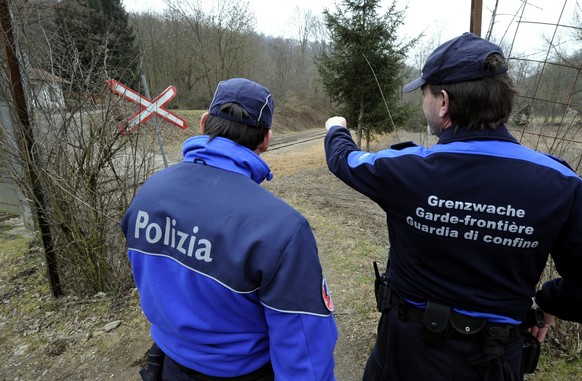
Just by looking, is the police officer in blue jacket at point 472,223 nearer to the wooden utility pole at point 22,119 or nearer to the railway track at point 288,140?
the wooden utility pole at point 22,119

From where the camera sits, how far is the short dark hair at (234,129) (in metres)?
1.45

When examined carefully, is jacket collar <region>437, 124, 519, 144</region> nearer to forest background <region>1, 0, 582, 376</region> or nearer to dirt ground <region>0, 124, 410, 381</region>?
forest background <region>1, 0, 582, 376</region>

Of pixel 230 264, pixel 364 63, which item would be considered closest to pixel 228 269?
pixel 230 264

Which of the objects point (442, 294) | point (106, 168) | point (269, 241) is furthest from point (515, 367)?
point (106, 168)

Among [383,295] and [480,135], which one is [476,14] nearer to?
[480,135]

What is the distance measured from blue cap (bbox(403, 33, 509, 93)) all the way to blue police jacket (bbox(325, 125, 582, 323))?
9.3 inches

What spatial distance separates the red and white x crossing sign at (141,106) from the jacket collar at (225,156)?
2.54 m

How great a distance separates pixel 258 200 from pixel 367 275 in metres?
3.70

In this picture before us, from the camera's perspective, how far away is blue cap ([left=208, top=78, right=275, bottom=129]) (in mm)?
1465

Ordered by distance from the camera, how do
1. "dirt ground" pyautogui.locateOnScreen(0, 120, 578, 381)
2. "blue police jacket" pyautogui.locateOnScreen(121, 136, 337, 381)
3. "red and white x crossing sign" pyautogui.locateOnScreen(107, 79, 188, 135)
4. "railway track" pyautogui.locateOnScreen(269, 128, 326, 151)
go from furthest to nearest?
"railway track" pyautogui.locateOnScreen(269, 128, 326, 151) → "red and white x crossing sign" pyautogui.locateOnScreen(107, 79, 188, 135) → "dirt ground" pyautogui.locateOnScreen(0, 120, 578, 381) → "blue police jacket" pyautogui.locateOnScreen(121, 136, 337, 381)

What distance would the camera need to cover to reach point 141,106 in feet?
12.6

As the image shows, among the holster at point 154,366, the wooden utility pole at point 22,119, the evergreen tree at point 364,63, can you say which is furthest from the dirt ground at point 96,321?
the evergreen tree at point 364,63

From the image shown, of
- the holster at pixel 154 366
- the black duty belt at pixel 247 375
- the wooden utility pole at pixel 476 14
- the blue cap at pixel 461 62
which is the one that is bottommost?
the holster at pixel 154 366

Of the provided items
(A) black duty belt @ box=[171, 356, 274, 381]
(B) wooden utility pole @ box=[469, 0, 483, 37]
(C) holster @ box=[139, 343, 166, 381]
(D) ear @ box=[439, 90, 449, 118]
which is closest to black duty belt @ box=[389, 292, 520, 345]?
(A) black duty belt @ box=[171, 356, 274, 381]
